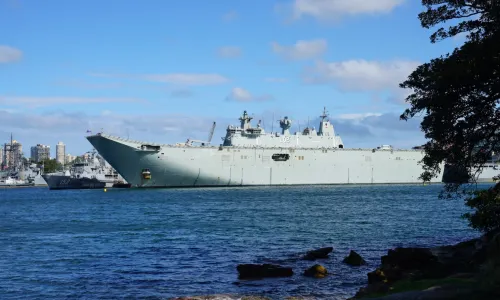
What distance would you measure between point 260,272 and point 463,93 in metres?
8.13

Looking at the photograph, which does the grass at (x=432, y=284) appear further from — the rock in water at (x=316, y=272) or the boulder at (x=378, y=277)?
the rock in water at (x=316, y=272)

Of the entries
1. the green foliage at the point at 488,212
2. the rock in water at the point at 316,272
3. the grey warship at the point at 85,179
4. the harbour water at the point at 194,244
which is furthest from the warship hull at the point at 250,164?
the green foliage at the point at 488,212

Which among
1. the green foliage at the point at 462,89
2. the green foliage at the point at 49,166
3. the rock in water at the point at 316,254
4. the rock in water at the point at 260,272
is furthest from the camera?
the green foliage at the point at 49,166

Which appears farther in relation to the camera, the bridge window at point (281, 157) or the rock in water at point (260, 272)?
the bridge window at point (281, 157)

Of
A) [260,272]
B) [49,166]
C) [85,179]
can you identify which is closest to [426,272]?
[260,272]

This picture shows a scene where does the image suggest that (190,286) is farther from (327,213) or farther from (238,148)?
(238,148)

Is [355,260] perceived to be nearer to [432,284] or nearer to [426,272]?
[426,272]

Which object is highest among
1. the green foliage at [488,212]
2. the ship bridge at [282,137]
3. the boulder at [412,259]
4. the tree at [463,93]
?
the ship bridge at [282,137]

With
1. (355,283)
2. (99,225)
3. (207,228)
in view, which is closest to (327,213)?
(207,228)

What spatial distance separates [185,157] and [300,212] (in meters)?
31.1

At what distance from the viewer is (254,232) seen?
29.5 metres

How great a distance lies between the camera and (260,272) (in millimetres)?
17578

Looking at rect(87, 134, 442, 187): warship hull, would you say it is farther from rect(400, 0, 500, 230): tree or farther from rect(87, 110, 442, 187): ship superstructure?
rect(400, 0, 500, 230): tree

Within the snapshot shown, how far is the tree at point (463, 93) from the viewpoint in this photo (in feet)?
45.3
